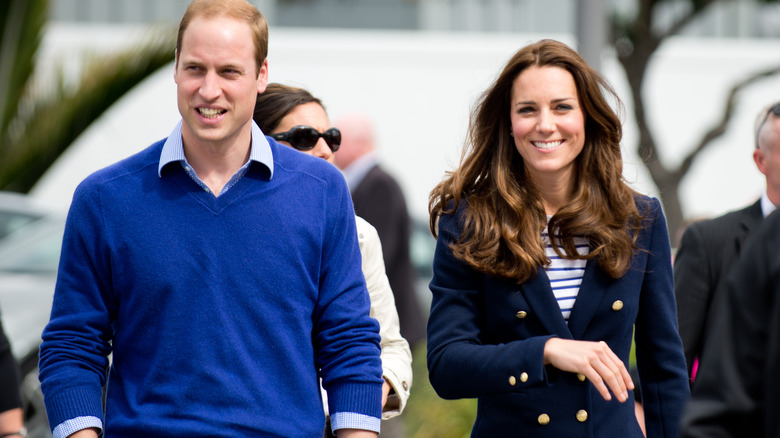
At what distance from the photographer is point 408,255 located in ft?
21.3

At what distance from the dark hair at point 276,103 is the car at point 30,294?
7.38 feet

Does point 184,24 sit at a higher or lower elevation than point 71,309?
higher

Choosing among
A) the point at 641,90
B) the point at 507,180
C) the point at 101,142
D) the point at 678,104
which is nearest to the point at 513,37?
the point at 678,104

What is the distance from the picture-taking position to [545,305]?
3.21m

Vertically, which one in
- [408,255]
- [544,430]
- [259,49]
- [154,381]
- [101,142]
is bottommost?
[101,142]

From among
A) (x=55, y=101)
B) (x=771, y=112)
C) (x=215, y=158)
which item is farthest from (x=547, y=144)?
(x=55, y=101)

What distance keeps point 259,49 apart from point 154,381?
0.92 m

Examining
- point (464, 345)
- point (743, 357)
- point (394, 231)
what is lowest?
point (394, 231)

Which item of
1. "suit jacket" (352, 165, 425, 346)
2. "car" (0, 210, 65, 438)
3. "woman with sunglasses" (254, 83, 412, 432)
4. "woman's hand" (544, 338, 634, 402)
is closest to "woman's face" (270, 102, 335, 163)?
"woman with sunglasses" (254, 83, 412, 432)

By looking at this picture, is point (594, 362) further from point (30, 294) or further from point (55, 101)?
point (55, 101)

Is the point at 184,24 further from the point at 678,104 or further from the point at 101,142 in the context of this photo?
the point at 678,104

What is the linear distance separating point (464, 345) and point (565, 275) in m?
0.37

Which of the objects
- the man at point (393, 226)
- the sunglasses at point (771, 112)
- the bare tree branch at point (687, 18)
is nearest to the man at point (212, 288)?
the sunglasses at point (771, 112)

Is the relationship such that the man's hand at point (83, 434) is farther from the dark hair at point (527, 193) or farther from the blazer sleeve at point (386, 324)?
the dark hair at point (527, 193)
